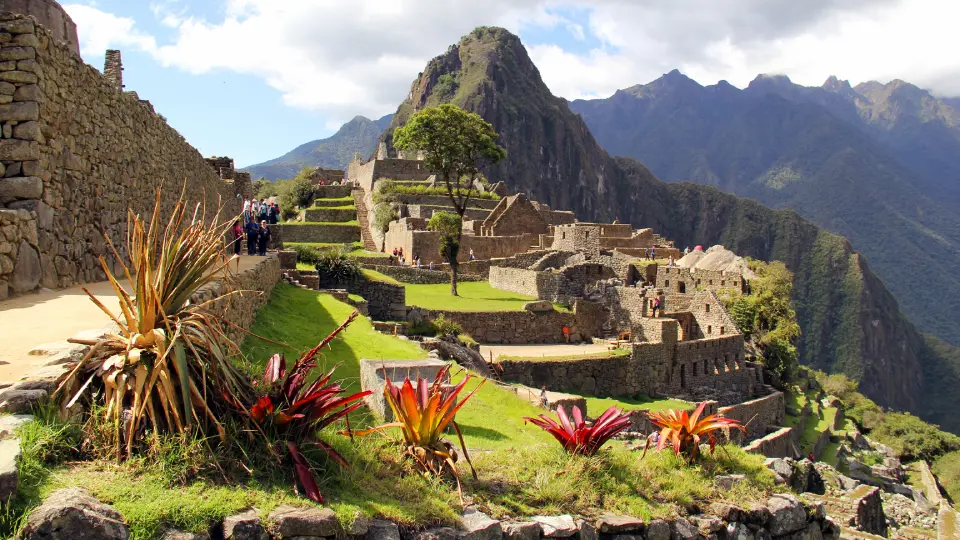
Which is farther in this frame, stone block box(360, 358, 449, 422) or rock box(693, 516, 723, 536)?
stone block box(360, 358, 449, 422)

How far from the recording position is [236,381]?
5477mm

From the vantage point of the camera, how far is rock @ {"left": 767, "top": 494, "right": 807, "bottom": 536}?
760 cm

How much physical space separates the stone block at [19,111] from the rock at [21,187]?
0.65m

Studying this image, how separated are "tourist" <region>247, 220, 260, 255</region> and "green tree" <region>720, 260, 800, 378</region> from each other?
20.0m

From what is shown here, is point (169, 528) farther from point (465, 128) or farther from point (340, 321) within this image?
point (465, 128)

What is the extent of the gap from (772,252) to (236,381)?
178m

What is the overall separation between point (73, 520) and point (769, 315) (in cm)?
3160

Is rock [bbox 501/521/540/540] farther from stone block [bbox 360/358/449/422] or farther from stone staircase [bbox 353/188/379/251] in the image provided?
stone staircase [bbox 353/188/379/251]

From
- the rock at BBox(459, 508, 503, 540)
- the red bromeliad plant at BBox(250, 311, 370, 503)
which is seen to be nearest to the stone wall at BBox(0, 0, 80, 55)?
the red bromeliad plant at BBox(250, 311, 370, 503)

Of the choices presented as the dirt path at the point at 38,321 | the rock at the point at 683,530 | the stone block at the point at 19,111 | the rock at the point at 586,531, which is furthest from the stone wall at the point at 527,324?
the rock at the point at 586,531

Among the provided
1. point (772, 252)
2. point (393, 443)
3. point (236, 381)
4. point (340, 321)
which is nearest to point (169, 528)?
point (236, 381)

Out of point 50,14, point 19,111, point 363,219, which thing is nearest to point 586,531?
point 19,111

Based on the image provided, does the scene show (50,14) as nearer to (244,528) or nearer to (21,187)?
(21,187)

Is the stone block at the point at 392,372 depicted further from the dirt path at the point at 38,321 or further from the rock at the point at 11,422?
the rock at the point at 11,422
